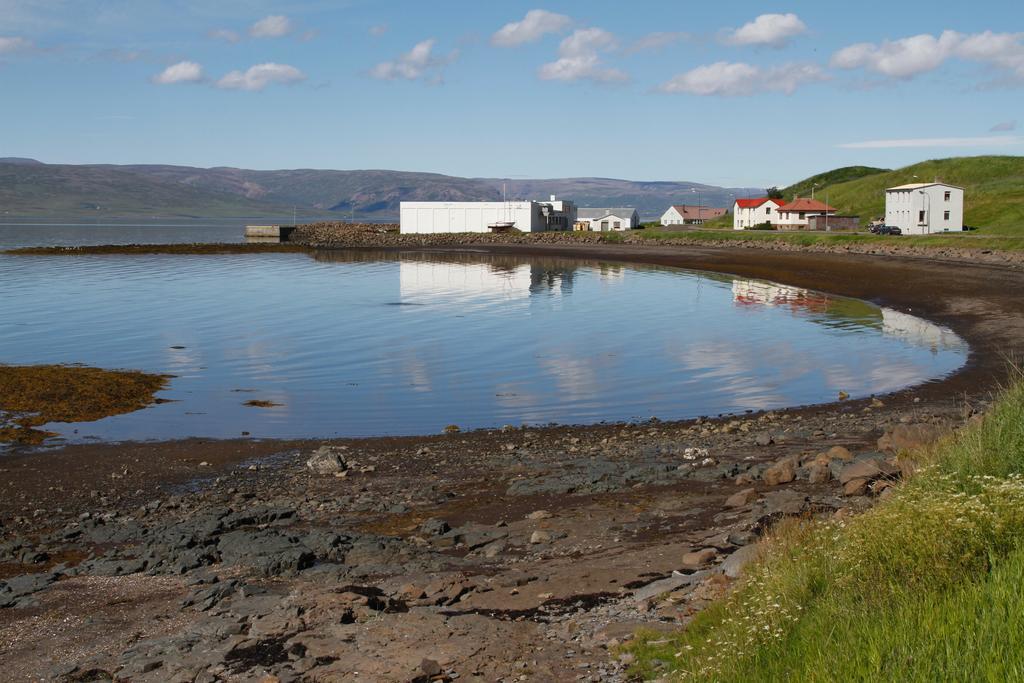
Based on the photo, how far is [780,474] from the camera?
577 inches

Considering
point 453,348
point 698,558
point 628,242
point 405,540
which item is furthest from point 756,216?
point 698,558

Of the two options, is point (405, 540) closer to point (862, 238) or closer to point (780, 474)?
point (780, 474)

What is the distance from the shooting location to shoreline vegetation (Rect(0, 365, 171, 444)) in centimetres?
2385

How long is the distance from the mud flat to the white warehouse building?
11817 cm

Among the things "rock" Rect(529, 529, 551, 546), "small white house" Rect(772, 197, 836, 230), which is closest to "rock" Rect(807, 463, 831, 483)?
"rock" Rect(529, 529, 551, 546)

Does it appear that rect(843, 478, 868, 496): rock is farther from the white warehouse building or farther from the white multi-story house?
the white multi-story house

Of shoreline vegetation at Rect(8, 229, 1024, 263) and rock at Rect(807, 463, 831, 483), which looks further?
shoreline vegetation at Rect(8, 229, 1024, 263)

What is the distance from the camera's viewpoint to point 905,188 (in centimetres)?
10150

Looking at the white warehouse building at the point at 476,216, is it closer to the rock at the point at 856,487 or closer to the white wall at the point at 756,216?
the white wall at the point at 756,216

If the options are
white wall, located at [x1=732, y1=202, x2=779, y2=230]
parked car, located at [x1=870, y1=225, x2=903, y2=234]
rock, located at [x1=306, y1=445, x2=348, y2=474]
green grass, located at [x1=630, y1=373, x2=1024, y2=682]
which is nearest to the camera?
green grass, located at [x1=630, y1=373, x2=1024, y2=682]

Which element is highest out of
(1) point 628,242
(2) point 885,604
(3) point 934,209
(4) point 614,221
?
(3) point 934,209

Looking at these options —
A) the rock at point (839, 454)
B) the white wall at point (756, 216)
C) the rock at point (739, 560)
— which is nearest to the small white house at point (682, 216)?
the white wall at point (756, 216)

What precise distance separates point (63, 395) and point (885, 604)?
25.1m

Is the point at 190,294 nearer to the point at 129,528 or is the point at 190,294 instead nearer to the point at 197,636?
the point at 129,528
